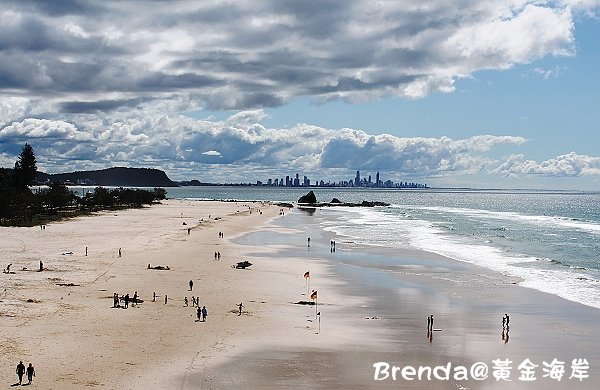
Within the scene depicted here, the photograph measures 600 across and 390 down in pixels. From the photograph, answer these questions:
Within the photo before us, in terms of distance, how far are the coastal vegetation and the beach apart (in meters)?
36.7

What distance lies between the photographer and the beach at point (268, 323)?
2195cm

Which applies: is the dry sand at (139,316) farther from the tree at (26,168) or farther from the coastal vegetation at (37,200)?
the tree at (26,168)

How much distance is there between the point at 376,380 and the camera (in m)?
21.6

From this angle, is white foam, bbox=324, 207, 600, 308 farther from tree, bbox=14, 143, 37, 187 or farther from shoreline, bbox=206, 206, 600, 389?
tree, bbox=14, 143, 37, 187

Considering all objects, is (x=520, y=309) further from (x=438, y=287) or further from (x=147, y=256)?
(x=147, y=256)

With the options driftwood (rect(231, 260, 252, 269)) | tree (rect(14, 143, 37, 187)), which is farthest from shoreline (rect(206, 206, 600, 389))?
tree (rect(14, 143, 37, 187))

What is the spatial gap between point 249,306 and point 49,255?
25.1m

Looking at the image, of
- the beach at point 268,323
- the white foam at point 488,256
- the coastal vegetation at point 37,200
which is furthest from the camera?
the coastal vegetation at point 37,200

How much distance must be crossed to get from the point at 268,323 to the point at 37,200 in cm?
7841

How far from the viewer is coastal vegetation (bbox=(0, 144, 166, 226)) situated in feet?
281

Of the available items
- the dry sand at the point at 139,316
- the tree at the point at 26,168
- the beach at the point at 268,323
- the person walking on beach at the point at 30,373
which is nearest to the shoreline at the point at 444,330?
the beach at the point at 268,323

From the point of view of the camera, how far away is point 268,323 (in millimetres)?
29531

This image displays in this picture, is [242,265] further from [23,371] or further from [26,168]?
[26,168]

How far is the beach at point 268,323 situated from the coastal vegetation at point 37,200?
120 feet
